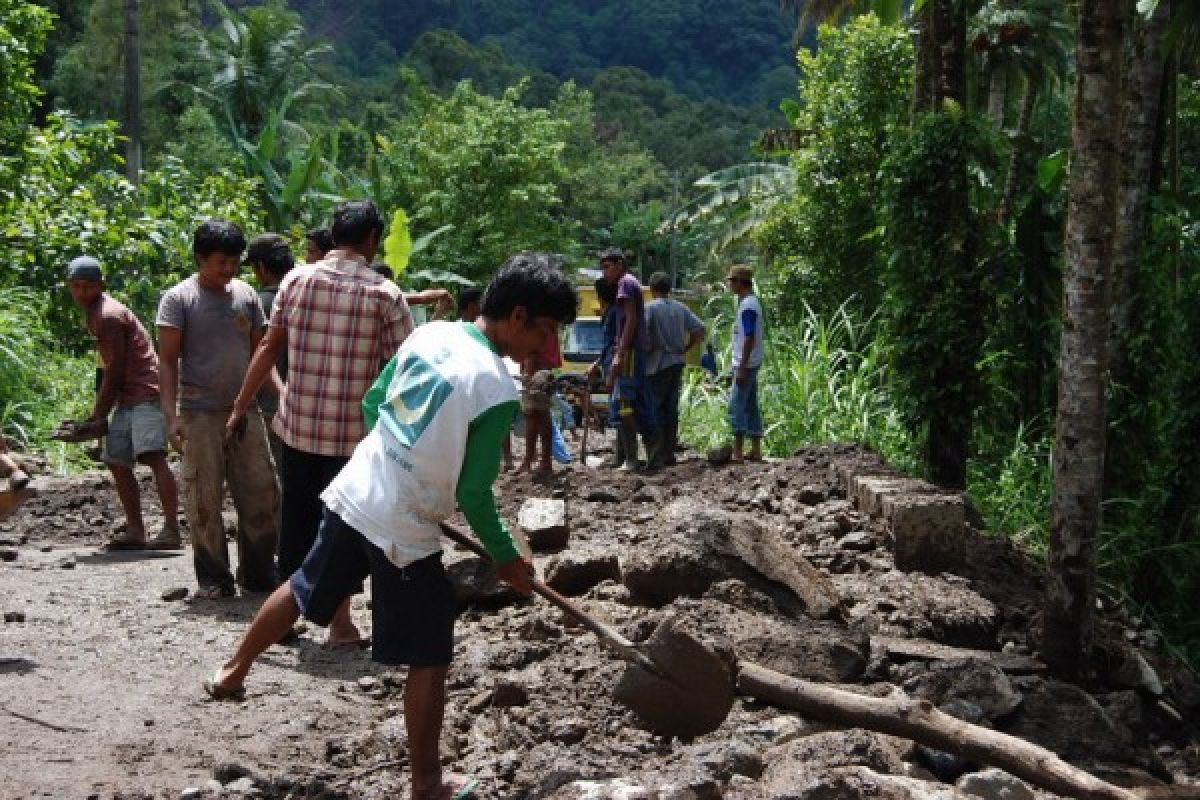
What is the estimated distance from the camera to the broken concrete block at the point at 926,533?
305 inches

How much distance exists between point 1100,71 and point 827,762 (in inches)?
136

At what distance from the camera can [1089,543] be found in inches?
258

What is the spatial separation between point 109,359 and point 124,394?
0.90 feet

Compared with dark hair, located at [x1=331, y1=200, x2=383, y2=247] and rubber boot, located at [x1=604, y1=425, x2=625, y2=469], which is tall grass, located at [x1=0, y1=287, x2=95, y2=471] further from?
dark hair, located at [x1=331, y1=200, x2=383, y2=247]

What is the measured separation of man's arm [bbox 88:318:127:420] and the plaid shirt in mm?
2544

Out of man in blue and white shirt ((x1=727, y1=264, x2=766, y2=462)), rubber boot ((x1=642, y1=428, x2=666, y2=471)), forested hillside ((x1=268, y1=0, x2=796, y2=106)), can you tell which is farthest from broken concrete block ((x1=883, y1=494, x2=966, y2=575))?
forested hillside ((x1=268, y1=0, x2=796, y2=106))

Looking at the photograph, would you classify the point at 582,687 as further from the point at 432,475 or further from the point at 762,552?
the point at 432,475

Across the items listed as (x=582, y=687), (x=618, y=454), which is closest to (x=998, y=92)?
(x=618, y=454)

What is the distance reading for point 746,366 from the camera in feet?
42.0

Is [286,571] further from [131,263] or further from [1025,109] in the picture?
[1025,109]

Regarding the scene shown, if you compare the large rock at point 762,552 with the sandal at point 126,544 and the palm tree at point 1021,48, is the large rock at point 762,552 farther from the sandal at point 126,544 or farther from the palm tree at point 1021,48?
the palm tree at point 1021,48

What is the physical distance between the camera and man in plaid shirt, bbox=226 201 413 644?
6.40 m

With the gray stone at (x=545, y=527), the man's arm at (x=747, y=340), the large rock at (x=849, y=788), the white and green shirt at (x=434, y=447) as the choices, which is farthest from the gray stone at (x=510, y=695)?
the man's arm at (x=747, y=340)

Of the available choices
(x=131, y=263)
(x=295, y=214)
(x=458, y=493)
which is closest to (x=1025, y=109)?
(x=295, y=214)
